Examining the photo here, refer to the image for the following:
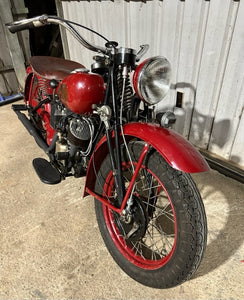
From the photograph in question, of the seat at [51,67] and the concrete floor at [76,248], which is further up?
the seat at [51,67]

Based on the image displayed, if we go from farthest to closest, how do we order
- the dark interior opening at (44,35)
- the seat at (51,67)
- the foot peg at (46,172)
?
1. the dark interior opening at (44,35)
2. the seat at (51,67)
3. the foot peg at (46,172)

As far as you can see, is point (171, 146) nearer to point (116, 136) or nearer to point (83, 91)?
point (116, 136)

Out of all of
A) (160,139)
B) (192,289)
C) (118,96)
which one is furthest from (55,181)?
(192,289)

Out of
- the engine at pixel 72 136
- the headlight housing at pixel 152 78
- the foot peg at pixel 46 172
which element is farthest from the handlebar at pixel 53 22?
the foot peg at pixel 46 172

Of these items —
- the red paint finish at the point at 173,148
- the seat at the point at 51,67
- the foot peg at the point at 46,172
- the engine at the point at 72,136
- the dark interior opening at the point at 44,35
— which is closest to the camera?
the red paint finish at the point at 173,148

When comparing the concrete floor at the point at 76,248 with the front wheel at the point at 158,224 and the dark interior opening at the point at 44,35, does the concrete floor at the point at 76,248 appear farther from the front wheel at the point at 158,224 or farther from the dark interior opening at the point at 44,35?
the dark interior opening at the point at 44,35

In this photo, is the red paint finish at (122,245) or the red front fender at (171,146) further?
the red paint finish at (122,245)

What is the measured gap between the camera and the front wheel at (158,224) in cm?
92

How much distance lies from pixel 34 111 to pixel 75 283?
4.70ft

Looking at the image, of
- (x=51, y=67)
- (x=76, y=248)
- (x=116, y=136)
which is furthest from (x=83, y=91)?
(x=76, y=248)

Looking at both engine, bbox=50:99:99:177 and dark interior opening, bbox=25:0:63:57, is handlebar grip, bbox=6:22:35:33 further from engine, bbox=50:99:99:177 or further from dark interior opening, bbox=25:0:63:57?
dark interior opening, bbox=25:0:63:57

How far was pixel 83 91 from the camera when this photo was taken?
115cm

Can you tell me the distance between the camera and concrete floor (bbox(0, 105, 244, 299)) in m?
1.17

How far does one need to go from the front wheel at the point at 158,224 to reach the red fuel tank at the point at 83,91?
308 millimetres
